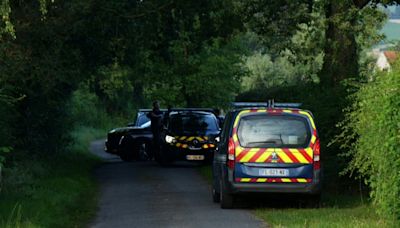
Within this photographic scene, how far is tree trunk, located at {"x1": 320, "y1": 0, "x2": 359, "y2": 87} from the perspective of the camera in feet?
86.6

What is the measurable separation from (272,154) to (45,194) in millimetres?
4593

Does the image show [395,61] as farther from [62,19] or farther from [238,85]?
[238,85]

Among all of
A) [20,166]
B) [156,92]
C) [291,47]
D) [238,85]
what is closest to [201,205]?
[20,166]

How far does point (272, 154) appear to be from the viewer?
17922mm

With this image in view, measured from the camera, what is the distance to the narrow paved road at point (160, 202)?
53.4 ft

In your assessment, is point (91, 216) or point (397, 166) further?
point (91, 216)

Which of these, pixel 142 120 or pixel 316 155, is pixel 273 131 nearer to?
pixel 316 155

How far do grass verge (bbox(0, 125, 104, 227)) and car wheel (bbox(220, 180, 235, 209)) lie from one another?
225 cm

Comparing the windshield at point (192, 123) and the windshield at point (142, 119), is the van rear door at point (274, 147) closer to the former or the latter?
the windshield at point (192, 123)

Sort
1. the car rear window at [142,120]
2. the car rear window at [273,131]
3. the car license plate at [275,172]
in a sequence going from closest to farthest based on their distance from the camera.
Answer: the car license plate at [275,172]
the car rear window at [273,131]
the car rear window at [142,120]

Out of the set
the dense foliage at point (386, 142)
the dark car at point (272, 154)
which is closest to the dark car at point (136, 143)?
the dark car at point (272, 154)

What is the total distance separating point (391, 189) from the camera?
13.3 meters

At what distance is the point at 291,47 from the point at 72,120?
7.75m

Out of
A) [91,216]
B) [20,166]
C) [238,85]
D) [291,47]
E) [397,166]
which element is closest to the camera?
[397,166]
